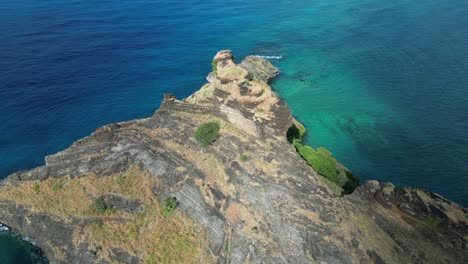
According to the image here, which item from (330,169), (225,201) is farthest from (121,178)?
(330,169)

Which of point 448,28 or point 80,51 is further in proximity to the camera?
point 448,28

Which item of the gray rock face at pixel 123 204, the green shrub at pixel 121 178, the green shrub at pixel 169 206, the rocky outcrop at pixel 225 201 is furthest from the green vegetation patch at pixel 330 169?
the green shrub at pixel 121 178

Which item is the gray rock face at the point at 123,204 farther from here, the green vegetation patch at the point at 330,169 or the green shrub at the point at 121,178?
the green vegetation patch at the point at 330,169

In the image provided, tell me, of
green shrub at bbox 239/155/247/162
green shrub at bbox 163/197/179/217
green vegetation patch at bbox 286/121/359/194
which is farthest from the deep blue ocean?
green shrub at bbox 239/155/247/162

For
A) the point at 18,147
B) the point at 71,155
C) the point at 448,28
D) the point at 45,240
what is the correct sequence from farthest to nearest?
the point at 448,28
the point at 18,147
the point at 71,155
the point at 45,240

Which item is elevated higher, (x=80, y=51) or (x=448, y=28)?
(x=448, y=28)

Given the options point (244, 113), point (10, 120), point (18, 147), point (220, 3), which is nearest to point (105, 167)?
point (244, 113)

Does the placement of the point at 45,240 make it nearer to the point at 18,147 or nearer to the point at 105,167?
the point at 105,167
